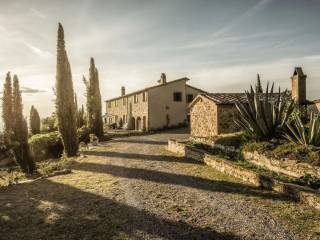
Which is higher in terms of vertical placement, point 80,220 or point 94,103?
point 94,103

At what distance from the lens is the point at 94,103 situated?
29766mm

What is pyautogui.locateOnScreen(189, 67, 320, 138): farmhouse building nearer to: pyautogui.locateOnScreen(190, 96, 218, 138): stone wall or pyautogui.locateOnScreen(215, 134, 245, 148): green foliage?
pyautogui.locateOnScreen(190, 96, 218, 138): stone wall

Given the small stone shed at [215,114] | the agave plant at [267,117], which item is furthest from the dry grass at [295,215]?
the small stone shed at [215,114]

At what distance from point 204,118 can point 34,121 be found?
24.9 m

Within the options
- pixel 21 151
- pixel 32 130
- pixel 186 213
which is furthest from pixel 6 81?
pixel 32 130

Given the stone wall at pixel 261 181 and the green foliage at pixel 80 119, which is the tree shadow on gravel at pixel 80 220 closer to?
the stone wall at pixel 261 181

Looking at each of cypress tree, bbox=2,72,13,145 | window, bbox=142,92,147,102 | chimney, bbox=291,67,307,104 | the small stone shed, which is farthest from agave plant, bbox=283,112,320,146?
window, bbox=142,92,147,102

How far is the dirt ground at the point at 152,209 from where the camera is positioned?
20.7 feet

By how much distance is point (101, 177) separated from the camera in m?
12.3

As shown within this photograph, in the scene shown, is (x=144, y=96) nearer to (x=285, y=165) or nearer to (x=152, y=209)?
(x=285, y=165)

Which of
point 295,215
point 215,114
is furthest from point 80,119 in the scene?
point 295,215

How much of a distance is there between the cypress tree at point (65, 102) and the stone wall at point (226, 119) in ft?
32.6

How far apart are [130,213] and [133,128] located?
34.8 m

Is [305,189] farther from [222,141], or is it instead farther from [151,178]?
[222,141]
